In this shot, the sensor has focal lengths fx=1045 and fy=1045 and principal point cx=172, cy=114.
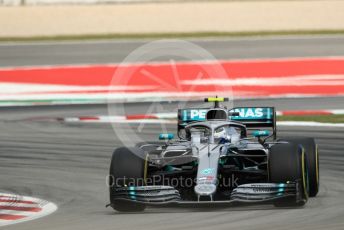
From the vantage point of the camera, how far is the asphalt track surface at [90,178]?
1170 centimetres

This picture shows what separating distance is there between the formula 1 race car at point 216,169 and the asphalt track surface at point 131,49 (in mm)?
17980

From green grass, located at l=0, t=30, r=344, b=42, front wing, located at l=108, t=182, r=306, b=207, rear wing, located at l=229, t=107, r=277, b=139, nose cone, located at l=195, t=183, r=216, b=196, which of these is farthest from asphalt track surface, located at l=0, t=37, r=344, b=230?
green grass, located at l=0, t=30, r=344, b=42

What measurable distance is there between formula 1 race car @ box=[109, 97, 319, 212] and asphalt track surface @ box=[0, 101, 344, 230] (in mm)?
188

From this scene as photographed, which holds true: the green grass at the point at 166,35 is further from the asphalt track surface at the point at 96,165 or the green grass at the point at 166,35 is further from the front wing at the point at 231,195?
the front wing at the point at 231,195

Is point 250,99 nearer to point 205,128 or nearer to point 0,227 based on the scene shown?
point 205,128

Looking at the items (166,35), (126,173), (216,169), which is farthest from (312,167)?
(166,35)

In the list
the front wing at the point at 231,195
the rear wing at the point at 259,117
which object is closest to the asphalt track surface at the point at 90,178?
the front wing at the point at 231,195

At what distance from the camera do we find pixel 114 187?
1283 centimetres

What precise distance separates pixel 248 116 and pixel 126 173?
2.64 meters

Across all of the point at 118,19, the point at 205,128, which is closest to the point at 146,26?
the point at 118,19

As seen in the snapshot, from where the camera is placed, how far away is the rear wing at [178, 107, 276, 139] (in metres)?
14.9

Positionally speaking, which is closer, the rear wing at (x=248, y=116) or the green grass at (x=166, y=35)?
the rear wing at (x=248, y=116)

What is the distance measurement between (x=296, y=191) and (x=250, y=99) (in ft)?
44.5

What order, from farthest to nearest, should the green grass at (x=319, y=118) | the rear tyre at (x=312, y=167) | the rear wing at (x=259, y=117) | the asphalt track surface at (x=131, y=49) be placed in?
the asphalt track surface at (x=131, y=49) < the green grass at (x=319, y=118) < the rear wing at (x=259, y=117) < the rear tyre at (x=312, y=167)
